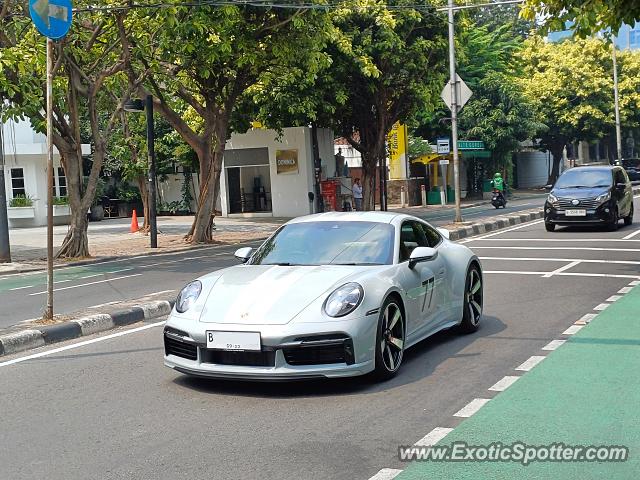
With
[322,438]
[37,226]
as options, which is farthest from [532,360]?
[37,226]

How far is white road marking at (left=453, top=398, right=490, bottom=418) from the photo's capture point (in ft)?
21.3

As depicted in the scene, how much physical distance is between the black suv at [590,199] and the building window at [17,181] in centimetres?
2538

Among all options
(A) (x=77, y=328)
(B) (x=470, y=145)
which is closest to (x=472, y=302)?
(A) (x=77, y=328)

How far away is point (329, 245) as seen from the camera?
27.8ft

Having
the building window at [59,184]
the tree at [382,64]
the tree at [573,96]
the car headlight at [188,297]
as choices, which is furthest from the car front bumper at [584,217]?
the tree at [573,96]

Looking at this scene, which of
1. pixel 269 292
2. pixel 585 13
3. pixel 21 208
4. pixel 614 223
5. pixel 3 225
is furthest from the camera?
pixel 21 208

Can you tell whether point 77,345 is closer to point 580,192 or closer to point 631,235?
point 631,235

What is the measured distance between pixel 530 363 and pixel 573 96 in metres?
51.4

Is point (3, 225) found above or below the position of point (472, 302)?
above

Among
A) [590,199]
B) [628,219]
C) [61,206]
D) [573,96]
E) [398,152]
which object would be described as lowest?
[628,219]

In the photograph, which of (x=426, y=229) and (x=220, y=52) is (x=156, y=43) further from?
(x=426, y=229)

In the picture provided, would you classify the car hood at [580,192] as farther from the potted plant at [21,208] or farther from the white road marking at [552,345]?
the potted plant at [21,208]

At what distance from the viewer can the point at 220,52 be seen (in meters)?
22.2

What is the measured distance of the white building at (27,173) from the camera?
38406 mm
